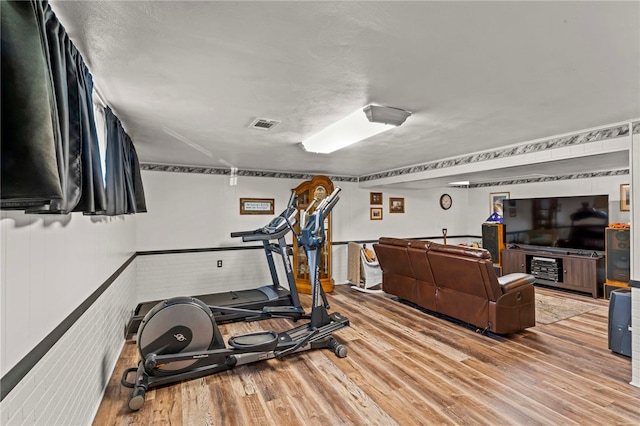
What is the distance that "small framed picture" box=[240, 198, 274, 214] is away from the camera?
577 cm

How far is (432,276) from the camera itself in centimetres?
440

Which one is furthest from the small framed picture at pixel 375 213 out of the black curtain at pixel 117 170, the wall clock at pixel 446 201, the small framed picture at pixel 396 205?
the black curtain at pixel 117 170

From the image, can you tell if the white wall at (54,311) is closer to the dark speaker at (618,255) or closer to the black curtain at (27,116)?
the black curtain at (27,116)

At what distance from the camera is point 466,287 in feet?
12.9

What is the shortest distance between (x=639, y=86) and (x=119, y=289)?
4.59 meters

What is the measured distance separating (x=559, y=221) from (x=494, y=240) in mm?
→ 1217

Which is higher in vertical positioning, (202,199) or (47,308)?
(202,199)

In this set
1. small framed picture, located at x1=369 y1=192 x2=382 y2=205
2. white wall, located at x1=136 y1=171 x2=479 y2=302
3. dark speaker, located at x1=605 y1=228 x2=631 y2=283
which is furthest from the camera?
small framed picture, located at x1=369 y1=192 x2=382 y2=205

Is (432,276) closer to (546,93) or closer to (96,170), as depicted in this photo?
(546,93)

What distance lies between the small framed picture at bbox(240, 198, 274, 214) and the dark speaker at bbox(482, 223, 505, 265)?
462 cm

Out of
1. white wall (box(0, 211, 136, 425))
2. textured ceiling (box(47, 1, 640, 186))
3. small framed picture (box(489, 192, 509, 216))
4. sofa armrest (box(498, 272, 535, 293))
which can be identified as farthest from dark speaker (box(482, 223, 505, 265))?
white wall (box(0, 211, 136, 425))

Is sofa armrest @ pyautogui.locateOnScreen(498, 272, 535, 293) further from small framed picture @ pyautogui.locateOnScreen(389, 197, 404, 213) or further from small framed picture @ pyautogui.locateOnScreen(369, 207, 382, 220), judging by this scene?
small framed picture @ pyautogui.locateOnScreen(389, 197, 404, 213)

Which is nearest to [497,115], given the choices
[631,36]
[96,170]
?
[631,36]

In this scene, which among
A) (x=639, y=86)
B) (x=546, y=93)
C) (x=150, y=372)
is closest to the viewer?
(x=639, y=86)
